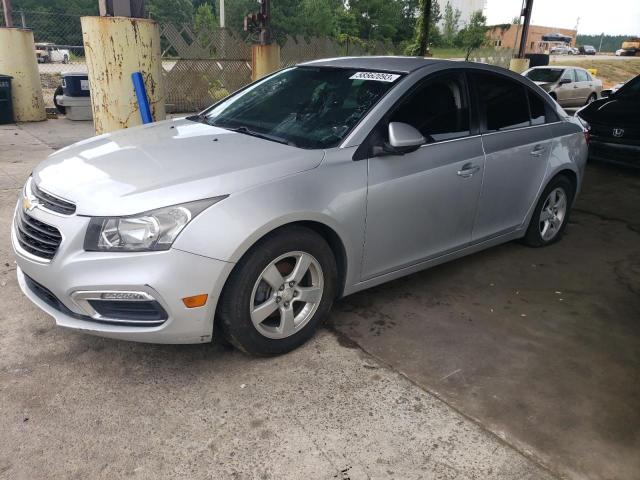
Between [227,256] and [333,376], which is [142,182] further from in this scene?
[333,376]

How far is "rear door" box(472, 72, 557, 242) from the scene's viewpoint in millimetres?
4023

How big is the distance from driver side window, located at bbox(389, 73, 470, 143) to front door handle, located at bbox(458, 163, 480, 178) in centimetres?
21

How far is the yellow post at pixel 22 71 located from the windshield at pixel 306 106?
7.77m

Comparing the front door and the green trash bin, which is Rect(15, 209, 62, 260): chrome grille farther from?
the green trash bin

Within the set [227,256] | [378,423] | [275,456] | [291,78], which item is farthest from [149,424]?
[291,78]

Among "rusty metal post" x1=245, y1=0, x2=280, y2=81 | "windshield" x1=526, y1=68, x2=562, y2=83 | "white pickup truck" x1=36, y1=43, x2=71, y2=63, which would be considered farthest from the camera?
"white pickup truck" x1=36, y1=43, x2=71, y2=63

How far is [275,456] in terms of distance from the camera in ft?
7.94

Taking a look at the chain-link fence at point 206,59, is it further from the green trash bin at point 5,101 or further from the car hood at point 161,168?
the car hood at point 161,168

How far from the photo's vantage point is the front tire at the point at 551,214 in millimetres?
4770

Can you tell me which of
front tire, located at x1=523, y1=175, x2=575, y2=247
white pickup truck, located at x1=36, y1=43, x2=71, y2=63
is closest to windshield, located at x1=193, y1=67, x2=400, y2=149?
front tire, located at x1=523, y1=175, x2=575, y2=247

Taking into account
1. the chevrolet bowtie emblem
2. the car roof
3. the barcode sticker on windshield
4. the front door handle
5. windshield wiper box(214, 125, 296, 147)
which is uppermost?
the car roof

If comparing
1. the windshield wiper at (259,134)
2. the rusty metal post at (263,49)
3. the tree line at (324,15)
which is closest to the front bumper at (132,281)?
the windshield wiper at (259,134)

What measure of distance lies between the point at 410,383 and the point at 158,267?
145 cm

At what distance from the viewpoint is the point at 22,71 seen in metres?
10.1
